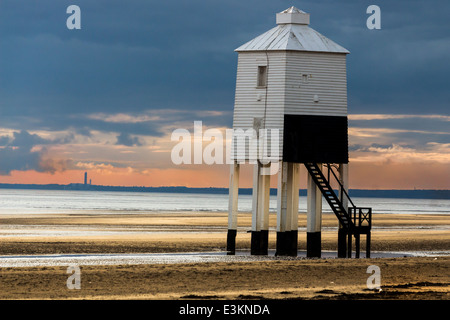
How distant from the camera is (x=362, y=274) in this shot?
27812 mm

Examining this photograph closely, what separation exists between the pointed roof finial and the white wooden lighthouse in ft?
0.14

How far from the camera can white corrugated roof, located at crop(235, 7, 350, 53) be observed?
114ft

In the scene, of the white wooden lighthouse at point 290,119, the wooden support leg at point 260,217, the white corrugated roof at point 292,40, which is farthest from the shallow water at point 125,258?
the white corrugated roof at point 292,40

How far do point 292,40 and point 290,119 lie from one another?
3358 mm

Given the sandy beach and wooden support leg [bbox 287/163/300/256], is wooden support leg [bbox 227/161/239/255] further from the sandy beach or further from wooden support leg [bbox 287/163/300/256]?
the sandy beach

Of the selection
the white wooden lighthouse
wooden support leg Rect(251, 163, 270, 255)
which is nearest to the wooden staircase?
the white wooden lighthouse

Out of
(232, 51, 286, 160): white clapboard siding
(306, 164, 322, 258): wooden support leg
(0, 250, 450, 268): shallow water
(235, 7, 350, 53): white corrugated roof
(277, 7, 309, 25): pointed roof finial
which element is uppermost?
(277, 7, 309, 25): pointed roof finial

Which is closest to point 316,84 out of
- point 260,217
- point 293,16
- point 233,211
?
point 293,16

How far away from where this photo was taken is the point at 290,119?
3456 cm

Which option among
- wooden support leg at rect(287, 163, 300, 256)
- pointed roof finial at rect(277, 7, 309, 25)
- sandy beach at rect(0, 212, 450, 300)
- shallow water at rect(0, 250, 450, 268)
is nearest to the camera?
sandy beach at rect(0, 212, 450, 300)

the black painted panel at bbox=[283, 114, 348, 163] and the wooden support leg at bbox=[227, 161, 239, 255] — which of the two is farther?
the wooden support leg at bbox=[227, 161, 239, 255]

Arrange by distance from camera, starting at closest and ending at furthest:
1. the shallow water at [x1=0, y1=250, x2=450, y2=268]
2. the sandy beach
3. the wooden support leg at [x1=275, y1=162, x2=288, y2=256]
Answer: the sandy beach < the shallow water at [x1=0, y1=250, x2=450, y2=268] < the wooden support leg at [x1=275, y1=162, x2=288, y2=256]

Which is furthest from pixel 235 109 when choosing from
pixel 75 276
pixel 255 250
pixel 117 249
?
pixel 75 276

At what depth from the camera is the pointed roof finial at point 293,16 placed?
36.6 meters
